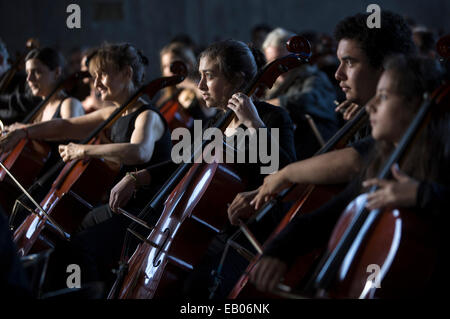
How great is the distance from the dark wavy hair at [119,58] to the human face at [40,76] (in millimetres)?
623

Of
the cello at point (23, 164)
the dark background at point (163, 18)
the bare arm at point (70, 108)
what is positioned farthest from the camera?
the dark background at point (163, 18)

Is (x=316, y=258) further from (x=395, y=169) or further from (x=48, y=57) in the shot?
(x=48, y=57)

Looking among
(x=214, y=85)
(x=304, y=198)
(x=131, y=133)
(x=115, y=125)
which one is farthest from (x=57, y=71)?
(x=304, y=198)

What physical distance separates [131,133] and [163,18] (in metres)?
5.54

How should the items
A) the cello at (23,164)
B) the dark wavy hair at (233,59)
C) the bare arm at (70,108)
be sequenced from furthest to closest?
the bare arm at (70,108), the cello at (23,164), the dark wavy hair at (233,59)

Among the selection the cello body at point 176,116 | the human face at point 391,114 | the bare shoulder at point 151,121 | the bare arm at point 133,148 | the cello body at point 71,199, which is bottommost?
the cello body at point 71,199

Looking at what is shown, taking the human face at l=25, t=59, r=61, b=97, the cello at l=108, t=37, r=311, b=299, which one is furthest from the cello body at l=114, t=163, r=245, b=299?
the human face at l=25, t=59, r=61, b=97

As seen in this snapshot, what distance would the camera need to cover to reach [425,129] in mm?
1256

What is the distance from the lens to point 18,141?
8.99ft

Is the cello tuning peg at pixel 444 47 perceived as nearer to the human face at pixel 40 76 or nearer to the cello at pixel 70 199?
the cello at pixel 70 199

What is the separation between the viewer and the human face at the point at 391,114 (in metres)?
1.28

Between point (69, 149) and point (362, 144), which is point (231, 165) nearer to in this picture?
point (362, 144)

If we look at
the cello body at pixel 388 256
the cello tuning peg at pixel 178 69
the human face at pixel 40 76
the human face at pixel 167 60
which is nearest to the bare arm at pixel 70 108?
the human face at pixel 40 76

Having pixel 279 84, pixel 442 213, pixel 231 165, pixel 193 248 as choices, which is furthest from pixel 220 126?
pixel 279 84
